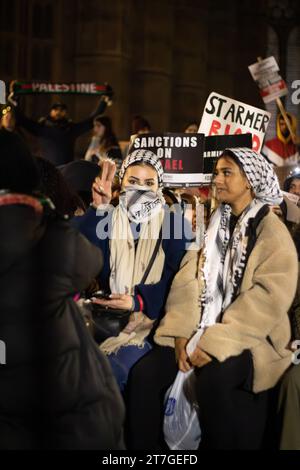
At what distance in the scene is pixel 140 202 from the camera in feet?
18.9

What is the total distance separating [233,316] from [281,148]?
17.8 feet

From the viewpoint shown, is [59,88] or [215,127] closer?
[215,127]

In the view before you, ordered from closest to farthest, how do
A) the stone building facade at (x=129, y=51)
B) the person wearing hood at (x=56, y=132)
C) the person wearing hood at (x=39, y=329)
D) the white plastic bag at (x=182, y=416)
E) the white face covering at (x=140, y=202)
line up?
the person wearing hood at (x=39, y=329) → the white plastic bag at (x=182, y=416) → the white face covering at (x=140, y=202) → the person wearing hood at (x=56, y=132) → the stone building facade at (x=129, y=51)

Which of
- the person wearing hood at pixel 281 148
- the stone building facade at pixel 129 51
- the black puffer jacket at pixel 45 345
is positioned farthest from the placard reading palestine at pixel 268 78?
the stone building facade at pixel 129 51

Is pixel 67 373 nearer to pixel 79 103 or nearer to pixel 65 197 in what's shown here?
pixel 65 197

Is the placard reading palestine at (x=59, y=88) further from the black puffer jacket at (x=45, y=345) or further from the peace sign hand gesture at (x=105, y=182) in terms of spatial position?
the black puffer jacket at (x=45, y=345)

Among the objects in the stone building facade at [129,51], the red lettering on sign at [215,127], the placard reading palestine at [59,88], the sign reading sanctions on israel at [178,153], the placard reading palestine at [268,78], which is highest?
the stone building facade at [129,51]

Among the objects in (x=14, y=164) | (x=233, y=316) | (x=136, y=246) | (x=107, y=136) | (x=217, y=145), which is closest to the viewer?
(x=14, y=164)

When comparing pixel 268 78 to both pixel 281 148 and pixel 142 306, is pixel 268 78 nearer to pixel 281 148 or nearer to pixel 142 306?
pixel 281 148

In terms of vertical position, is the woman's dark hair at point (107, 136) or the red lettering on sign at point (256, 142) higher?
the woman's dark hair at point (107, 136)

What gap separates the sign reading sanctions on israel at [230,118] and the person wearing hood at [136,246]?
5.96ft

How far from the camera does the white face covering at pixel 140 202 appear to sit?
18.8 ft

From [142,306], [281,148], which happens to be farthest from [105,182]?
[281,148]

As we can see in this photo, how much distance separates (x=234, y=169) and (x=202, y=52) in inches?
575
